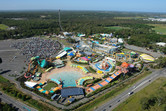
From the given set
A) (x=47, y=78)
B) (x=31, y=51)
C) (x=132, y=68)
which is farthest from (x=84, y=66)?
(x=31, y=51)

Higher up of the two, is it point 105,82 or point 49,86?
point 105,82

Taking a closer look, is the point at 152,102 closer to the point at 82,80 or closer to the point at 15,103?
the point at 82,80

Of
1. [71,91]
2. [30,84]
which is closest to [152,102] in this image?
[71,91]

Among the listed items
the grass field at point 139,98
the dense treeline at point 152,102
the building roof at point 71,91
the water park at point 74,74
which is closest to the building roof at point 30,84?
the water park at point 74,74

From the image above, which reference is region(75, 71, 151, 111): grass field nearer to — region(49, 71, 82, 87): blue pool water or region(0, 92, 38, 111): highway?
region(49, 71, 82, 87): blue pool water

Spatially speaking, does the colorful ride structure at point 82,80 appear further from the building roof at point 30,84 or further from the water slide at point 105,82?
the building roof at point 30,84

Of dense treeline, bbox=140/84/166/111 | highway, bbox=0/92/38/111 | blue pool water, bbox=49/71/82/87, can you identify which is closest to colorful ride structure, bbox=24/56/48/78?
blue pool water, bbox=49/71/82/87
